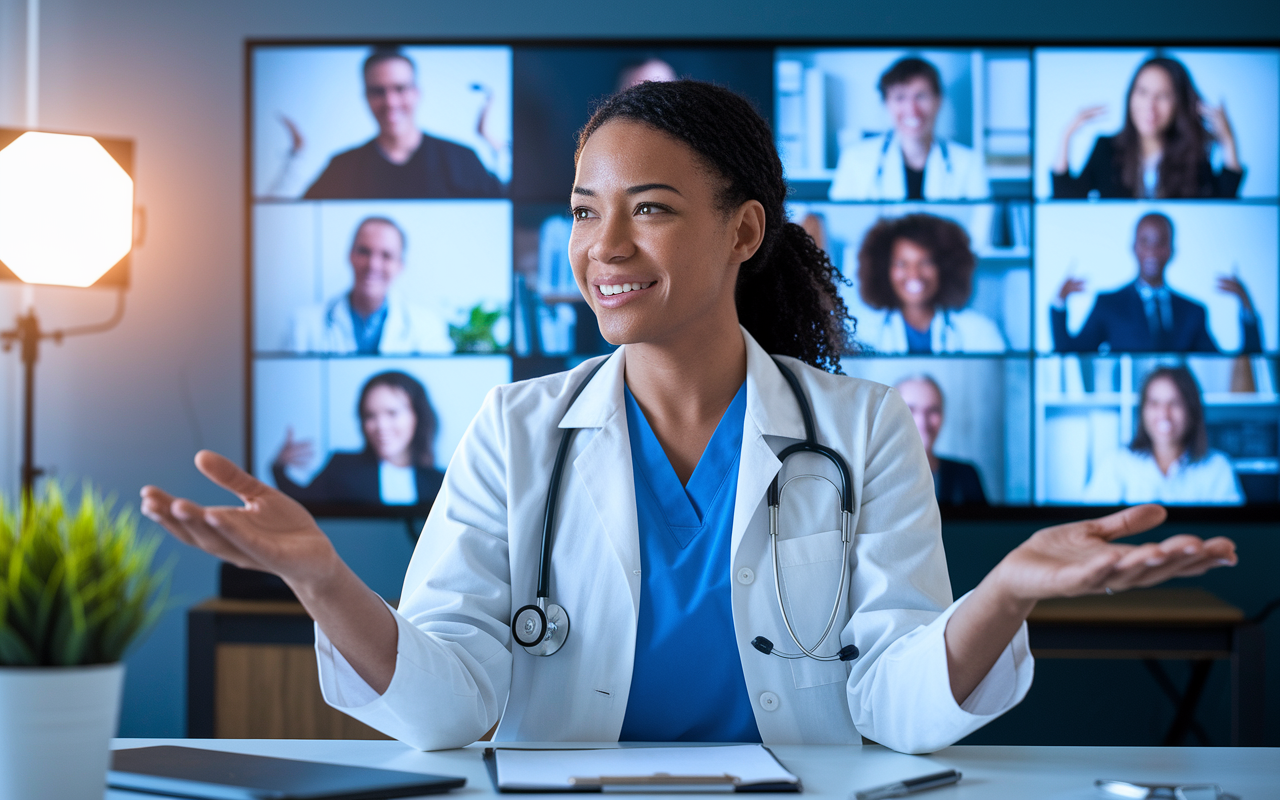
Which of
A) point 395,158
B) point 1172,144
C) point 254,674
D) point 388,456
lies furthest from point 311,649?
point 1172,144

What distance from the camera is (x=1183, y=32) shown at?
9.62 feet

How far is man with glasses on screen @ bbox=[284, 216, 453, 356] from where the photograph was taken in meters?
2.92

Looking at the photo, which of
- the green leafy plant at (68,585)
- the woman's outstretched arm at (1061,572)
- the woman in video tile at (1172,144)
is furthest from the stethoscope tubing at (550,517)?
the woman in video tile at (1172,144)

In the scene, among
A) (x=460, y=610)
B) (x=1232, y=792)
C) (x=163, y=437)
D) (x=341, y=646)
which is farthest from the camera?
(x=163, y=437)

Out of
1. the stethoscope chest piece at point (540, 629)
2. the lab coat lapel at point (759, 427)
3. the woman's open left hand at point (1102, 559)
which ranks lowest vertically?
the stethoscope chest piece at point (540, 629)

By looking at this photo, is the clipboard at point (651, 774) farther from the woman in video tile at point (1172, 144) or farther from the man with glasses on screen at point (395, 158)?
the woman in video tile at point (1172, 144)

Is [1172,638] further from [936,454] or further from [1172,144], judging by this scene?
[1172,144]

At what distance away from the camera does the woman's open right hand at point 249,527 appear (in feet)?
2.70

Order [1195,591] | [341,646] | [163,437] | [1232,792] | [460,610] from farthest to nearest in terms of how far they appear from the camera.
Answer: [163,437] < [1195,591] < [460,610] < [341,646] < [1232,792]

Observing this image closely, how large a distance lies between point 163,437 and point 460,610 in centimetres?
218

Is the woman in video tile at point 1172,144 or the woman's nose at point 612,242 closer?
the woman's nose at point 612,242

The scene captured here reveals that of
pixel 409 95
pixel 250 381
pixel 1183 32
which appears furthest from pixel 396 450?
pixel 1183 32

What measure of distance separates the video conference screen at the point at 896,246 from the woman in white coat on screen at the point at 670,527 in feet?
4.64

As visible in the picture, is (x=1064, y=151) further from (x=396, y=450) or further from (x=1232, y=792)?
(x=1232, y=792)
